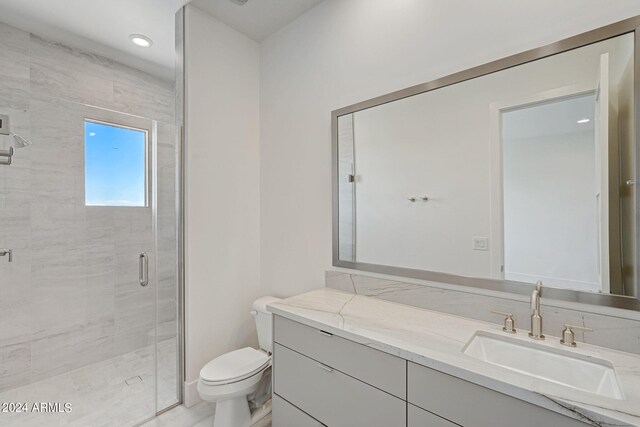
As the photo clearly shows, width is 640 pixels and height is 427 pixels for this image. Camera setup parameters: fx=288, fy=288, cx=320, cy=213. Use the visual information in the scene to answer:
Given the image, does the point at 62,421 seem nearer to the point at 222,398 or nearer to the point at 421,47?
the point at 222,398

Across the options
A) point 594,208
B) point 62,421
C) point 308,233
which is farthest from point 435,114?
point 62,421

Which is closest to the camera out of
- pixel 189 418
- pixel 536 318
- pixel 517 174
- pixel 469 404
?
pixel 469 404

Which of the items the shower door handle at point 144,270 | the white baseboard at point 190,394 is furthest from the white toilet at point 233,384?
the shower door handle at point 144,270

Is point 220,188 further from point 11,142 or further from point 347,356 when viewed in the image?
point 347,356

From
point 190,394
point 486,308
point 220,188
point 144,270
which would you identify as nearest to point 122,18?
point 220,188

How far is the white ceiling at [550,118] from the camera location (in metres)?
1.09

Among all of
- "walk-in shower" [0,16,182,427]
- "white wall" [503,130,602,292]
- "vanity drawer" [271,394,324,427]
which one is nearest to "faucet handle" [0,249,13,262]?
"walk-in shower" [0,16,182,427]

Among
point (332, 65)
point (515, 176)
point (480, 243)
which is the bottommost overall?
point (480, 243)

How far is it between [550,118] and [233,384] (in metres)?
1.97

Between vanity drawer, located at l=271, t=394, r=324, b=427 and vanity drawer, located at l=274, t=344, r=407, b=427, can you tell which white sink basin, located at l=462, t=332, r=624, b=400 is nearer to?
vanity drawer, located at l=274, t=344, r=407, b=427

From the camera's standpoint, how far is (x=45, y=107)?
6.53ft

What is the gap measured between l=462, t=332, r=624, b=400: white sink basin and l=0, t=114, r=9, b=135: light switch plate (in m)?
2.80

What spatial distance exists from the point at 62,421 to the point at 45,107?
2.03 m

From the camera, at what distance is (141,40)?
90.9 inches
